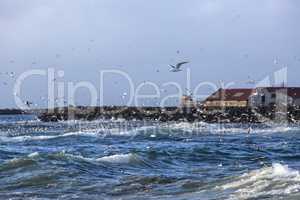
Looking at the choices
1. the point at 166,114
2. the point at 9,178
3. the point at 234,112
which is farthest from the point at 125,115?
the point at 9,178

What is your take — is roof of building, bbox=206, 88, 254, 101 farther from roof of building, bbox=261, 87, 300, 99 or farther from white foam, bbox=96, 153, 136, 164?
white foam, bbox=96, 153, 136, 164

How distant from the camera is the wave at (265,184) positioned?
1367cm

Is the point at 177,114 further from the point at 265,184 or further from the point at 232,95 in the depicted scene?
the point at 265,184

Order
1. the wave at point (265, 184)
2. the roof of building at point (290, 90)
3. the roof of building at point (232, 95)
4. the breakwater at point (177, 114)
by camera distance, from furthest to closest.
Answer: the roof of building at point (232, 95), the roof of building at point (290, 90), the breakwater at point (177, 114), the wave at point (265, 184)

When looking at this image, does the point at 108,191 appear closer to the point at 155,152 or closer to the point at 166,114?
the point at 155,152

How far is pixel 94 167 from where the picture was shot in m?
21.5

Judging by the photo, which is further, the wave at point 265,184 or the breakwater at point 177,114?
the breakwater at point 177,114

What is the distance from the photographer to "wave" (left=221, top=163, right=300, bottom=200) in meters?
13.7

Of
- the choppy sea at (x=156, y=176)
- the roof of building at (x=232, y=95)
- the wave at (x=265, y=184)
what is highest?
the roof of building at (x=232, y=95)

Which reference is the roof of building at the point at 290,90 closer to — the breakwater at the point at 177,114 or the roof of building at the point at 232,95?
the roof of building at the point at 232,95

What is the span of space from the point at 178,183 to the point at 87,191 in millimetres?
2291

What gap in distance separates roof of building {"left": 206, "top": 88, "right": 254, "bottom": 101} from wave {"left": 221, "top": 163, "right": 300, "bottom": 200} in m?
81.5

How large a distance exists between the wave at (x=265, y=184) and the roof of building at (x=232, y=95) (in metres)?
81.5

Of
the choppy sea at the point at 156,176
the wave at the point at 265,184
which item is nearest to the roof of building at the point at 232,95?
the choppy sea at the point at 156,176
